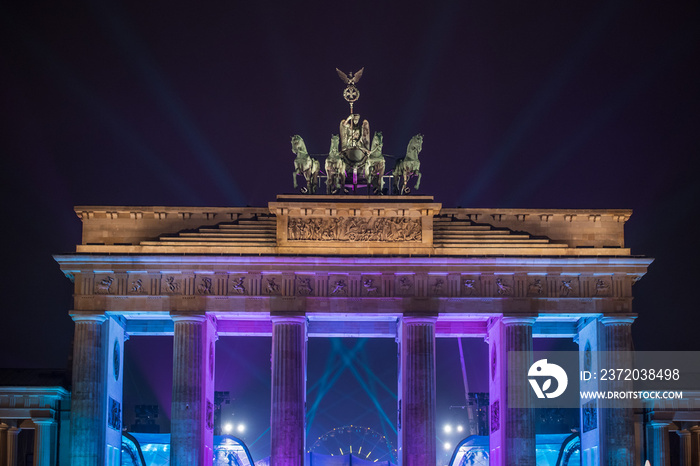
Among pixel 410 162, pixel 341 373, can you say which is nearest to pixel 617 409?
pixel 410 162

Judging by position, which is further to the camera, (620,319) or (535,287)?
(535,287)

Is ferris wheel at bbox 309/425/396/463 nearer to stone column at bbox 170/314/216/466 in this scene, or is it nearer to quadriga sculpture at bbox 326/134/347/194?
stone column at bbox 170/314/216/466

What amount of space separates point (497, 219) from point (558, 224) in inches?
126

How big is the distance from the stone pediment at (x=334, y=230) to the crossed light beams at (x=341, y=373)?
2412 cm

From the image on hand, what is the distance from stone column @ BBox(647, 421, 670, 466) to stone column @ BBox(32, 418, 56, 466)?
29571 millimetres

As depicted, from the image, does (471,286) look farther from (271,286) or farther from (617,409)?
(271,286)

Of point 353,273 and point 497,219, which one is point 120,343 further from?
point 497,219

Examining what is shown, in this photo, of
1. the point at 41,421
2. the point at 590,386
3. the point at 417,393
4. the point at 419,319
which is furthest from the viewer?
the point at 590,386

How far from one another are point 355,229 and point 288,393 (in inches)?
348

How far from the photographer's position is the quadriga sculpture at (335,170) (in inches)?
2141

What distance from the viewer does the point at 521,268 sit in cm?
5272

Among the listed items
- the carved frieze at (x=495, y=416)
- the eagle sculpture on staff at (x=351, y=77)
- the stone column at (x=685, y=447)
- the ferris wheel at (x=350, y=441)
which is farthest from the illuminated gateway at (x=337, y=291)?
the ferris wheel at (x=350, y=441)

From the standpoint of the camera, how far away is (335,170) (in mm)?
54500

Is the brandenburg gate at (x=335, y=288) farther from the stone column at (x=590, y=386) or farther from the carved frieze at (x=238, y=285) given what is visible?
the stone column at (x=590, y=386)
